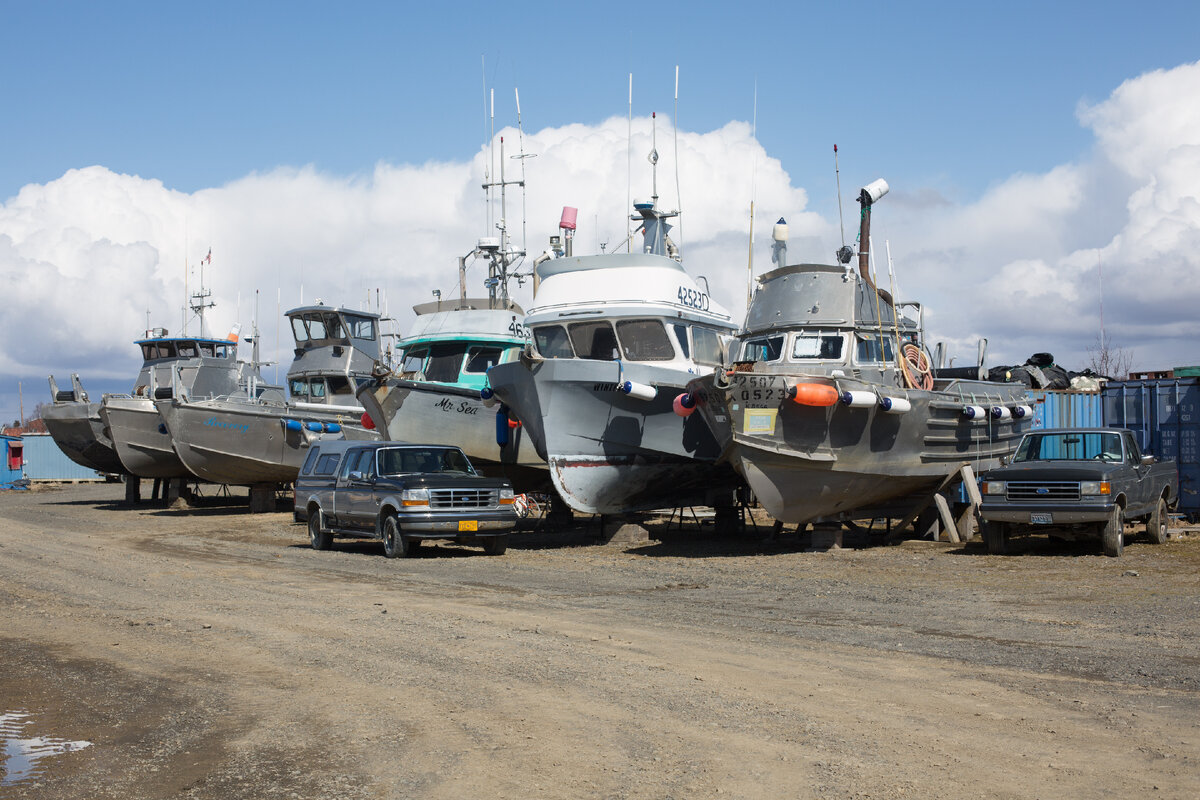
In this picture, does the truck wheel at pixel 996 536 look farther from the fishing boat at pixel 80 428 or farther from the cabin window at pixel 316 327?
the fishing boat at pixel 80 428

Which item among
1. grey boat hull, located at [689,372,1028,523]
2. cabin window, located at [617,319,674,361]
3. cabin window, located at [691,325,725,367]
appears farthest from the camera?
cabin window, located at [691,325,725,367]

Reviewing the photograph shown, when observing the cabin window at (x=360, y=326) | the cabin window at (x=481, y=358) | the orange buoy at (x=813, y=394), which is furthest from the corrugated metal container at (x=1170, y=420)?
the cabin window at (x=360, y=326)

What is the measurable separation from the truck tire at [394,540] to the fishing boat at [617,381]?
2699 mm

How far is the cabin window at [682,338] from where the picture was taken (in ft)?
63.1

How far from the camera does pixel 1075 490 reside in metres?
15.2

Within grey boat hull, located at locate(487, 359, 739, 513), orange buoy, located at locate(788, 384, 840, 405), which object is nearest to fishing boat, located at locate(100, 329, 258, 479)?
grey boat hull, located at locate(487, 359, 739, 513)

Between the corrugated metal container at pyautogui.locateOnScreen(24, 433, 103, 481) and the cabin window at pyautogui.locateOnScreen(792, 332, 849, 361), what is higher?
the cabin window at pyautogui.locateOnScreen(792, 332, 849, 361)

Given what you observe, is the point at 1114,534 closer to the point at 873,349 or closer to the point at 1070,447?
the point at 1070,447

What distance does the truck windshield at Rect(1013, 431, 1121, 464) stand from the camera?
54.4ft

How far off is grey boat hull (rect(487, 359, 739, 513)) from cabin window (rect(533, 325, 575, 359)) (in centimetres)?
109

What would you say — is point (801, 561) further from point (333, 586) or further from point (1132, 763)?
point (1132, 763)

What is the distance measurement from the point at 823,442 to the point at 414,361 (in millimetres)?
11116

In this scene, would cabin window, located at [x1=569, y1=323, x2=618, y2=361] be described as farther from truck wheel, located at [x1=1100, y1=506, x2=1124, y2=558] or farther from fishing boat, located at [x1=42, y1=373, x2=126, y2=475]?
fishing boat, located at [x1=42, y1=373, x2=126, y2=475]

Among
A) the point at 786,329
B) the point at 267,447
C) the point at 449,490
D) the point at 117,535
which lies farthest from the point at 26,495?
the point at 786,329
